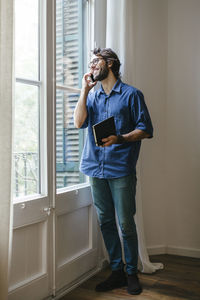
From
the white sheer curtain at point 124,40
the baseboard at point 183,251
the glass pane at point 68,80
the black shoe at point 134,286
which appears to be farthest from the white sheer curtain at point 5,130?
the baseboard at point 183,251

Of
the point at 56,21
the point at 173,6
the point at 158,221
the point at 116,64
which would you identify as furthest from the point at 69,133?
the point at 173,6

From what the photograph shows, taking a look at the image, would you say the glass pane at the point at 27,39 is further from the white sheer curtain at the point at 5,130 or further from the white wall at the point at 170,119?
the white wall at the point at 170,119

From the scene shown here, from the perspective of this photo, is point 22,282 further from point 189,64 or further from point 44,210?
point 189,64

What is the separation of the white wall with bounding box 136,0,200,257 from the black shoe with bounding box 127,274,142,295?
2.86ft

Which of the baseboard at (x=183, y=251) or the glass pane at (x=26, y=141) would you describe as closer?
Result: the glass pane at (x=26, y=141)

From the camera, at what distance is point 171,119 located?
348 centimetres

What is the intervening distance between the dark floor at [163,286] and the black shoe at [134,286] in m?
0.03

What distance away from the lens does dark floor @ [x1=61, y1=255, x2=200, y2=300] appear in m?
2.50

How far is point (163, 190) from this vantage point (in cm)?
353

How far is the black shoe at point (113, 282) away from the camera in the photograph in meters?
2.62

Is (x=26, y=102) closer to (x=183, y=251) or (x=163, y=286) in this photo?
(x=163, y=286)

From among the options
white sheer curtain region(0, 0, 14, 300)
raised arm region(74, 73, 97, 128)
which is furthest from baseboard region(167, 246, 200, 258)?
white sheer curtain region(0, 0, 14, 300)

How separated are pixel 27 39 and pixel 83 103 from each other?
0.59 m

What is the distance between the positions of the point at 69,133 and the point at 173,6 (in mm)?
1642
